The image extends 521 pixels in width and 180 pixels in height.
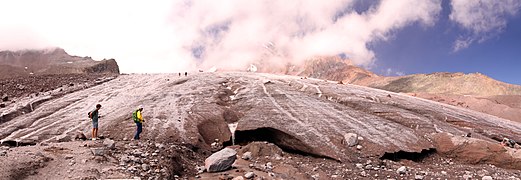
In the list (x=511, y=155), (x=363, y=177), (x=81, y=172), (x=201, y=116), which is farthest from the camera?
(x=201, y=116)

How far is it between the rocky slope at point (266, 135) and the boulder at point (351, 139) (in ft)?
0.24

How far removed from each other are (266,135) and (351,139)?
5203 millimetres

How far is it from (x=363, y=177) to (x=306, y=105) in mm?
10485

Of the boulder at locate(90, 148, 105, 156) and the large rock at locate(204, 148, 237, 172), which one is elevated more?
the boulder at locate(90, 148, 105, 156)

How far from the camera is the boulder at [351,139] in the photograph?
71.4 ft

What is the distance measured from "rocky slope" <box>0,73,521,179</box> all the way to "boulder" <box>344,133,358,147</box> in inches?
2.8

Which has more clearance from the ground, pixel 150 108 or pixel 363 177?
pixel 150 108

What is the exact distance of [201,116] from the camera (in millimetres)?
25656

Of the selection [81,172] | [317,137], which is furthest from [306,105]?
[81,172]

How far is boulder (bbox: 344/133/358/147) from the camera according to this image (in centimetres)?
2175

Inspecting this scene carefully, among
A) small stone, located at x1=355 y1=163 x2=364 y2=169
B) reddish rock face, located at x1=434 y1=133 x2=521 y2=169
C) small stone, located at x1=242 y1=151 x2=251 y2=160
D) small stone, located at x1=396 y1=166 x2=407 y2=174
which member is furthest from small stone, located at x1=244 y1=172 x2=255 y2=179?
reddish rock face, located at x1=434 y1=133 x2=521 y2=169

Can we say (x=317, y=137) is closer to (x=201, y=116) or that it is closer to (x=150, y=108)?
(x=201, y=116)

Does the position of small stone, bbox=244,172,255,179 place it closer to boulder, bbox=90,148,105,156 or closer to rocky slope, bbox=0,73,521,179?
rocky slope, bbox=0,73,521,179

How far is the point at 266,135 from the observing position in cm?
2309
